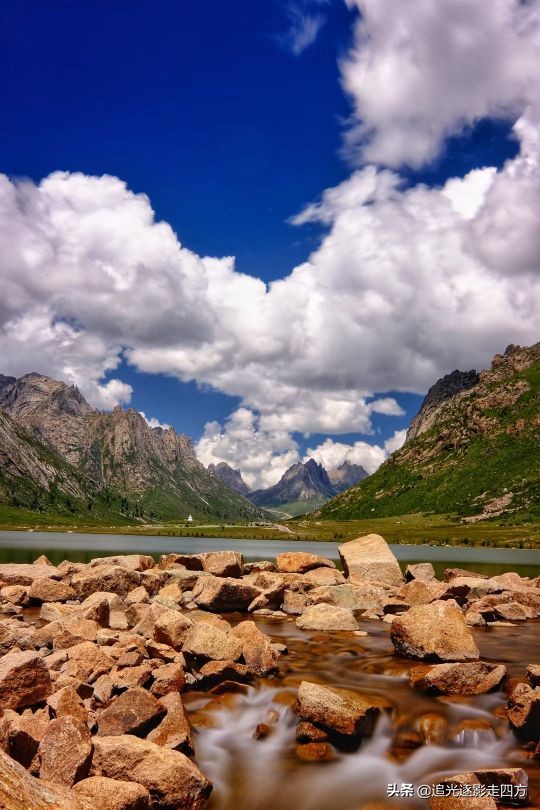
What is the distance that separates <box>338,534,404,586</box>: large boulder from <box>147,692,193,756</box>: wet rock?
28.8m

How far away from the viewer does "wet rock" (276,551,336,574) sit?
4469 cm

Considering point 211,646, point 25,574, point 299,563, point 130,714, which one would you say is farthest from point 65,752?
point 299,563

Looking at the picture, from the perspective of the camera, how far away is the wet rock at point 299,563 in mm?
44688

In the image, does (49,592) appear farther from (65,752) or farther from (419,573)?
(419,573)

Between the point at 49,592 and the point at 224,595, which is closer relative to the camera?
the point at 224,595

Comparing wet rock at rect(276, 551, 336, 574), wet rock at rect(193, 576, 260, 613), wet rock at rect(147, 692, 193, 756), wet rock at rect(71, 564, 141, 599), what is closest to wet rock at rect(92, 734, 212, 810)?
wet rock at rect(147, 692, 193, 756)

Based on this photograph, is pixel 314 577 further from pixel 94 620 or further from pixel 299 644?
pixel 94 620

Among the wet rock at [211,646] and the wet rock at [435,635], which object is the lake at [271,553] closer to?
the wet rock at [435,635]

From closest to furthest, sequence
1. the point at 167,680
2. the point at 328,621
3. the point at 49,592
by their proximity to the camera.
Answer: the point at 167,680
the point at 328,621
the point at 49,592

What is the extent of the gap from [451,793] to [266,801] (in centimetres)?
395

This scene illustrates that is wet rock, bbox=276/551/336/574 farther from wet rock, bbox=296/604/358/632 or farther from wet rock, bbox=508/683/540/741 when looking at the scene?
wet rock, bbox=508/683/540/741

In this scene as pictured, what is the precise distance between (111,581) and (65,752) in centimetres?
2813

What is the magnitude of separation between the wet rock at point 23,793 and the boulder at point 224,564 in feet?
110

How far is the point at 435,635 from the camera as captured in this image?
68.2 feet
